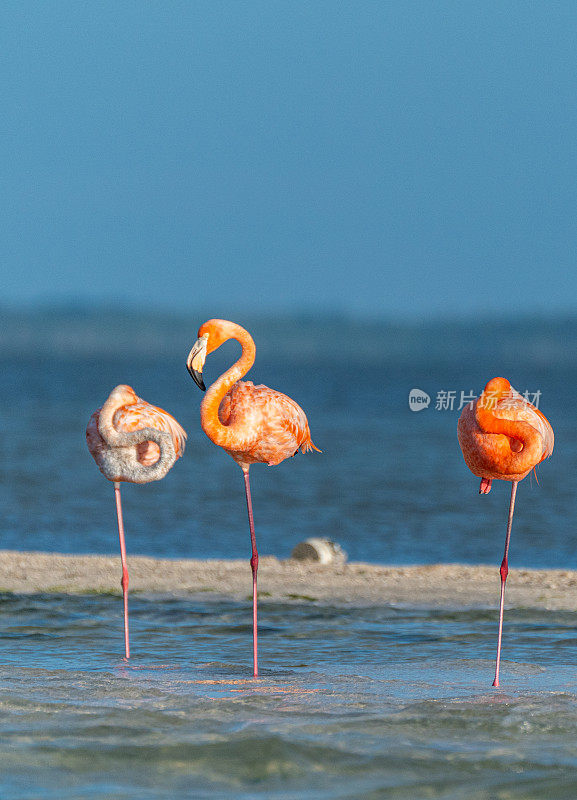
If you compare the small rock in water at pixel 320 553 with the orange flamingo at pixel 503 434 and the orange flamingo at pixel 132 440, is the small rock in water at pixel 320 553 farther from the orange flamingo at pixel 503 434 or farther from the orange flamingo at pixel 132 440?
the orange flamingo at pixel 503 434

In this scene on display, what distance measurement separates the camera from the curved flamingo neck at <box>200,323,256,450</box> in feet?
22.0

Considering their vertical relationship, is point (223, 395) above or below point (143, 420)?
above

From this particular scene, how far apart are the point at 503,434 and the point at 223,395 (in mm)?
1649

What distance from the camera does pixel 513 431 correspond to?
6516mm

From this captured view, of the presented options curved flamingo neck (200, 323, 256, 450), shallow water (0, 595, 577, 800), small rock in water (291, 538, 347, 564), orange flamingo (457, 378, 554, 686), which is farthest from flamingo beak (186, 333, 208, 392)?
small rock in water (291, 538, 347, 564)

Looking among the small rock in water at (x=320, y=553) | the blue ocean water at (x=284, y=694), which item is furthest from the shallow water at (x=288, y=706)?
the small rock in water at (x=320, y=553)

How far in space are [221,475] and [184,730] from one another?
695 inches

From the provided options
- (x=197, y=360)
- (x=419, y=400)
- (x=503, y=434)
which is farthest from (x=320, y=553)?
(x=197, y=360)

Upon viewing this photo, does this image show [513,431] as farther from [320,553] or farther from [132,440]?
[320,553]

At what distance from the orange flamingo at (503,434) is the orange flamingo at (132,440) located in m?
1.80

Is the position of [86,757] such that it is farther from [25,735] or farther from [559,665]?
[559,665]

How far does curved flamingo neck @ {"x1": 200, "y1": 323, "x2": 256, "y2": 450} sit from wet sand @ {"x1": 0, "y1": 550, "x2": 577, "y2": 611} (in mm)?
2665

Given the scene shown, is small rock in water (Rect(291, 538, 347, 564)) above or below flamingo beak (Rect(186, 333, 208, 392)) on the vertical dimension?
below

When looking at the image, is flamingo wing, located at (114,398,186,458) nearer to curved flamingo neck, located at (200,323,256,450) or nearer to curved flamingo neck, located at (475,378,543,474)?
curved flamingo neck, located at (200,323,256,450)
